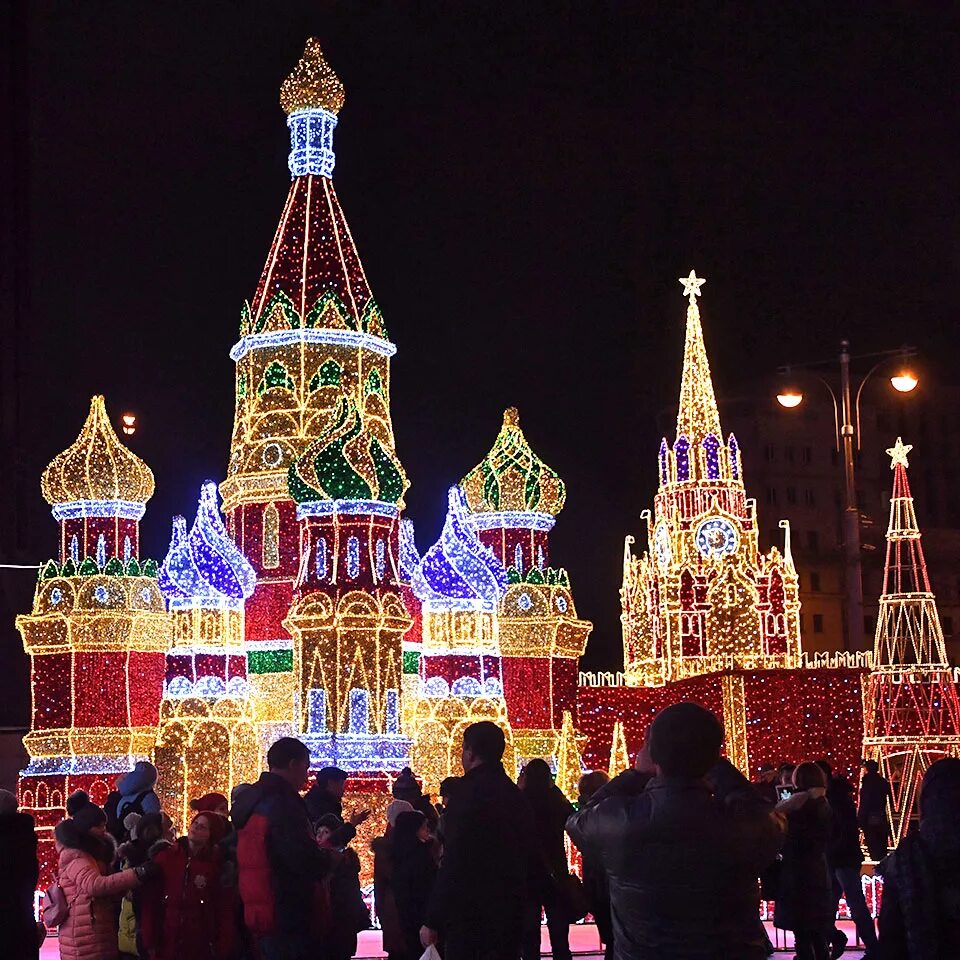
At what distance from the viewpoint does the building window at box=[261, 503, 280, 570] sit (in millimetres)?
27317

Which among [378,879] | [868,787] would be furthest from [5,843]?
[868,787]

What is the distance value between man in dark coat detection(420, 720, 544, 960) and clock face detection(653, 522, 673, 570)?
2361cm

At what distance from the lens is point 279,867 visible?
8758 millimetres

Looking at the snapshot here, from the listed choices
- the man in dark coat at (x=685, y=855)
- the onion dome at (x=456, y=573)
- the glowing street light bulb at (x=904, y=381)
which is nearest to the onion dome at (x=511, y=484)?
the onion dome at (x=456, y=573)

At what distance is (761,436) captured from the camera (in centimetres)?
7294

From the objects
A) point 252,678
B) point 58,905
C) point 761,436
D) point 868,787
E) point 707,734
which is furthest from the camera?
point 761,436

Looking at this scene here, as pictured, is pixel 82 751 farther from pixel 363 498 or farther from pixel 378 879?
pixel 378 879

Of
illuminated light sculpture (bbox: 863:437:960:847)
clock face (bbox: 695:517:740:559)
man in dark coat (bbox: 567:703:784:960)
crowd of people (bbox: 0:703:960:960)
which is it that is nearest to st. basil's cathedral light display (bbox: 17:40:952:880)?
clock face (bbox: 695:517:740:559)

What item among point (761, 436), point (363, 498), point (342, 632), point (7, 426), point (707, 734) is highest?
point (761, 436)

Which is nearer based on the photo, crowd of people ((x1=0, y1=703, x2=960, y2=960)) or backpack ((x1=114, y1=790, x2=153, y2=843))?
crowd of people ((x1=0, y1=703, x2=960, y2=960))

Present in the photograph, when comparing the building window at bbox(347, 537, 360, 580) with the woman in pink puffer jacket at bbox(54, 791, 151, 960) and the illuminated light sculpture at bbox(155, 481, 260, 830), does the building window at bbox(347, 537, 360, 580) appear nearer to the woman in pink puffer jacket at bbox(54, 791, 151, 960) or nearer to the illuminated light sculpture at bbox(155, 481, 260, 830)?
the illuminated light sculpture at bbox(155, 481, 260, 830)

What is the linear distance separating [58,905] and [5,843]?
1.07m

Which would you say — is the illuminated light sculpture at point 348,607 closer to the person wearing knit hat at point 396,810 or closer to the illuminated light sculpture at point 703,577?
the illuminated light sculpture at point 703,577

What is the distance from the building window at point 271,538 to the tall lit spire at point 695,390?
30.0 ft
